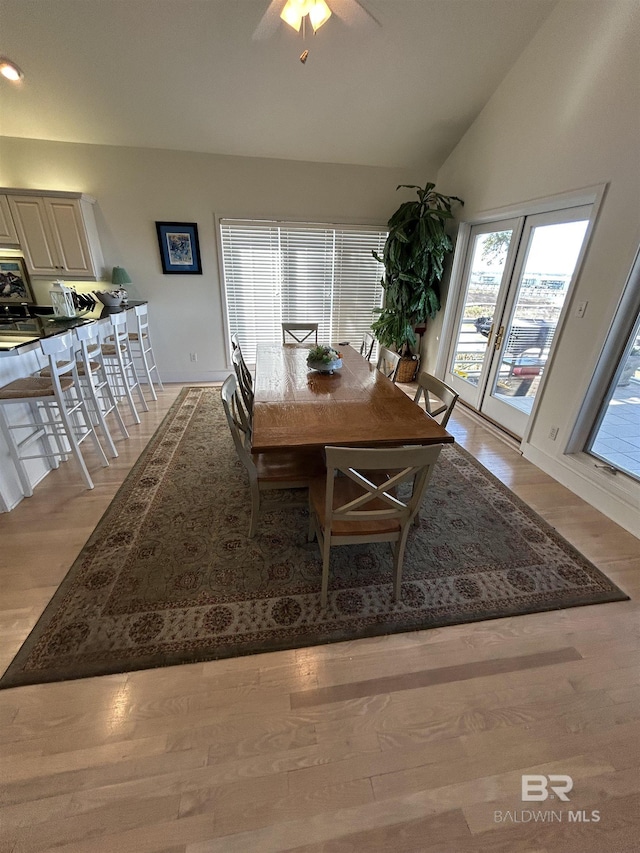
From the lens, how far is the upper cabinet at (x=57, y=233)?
358 centimetres

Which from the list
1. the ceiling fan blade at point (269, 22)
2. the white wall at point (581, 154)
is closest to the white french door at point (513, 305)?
the white wall at point (581, 154)

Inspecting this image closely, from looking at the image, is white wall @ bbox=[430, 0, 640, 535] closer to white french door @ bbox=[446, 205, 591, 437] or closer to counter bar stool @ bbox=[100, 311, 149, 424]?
white french door @ bbox=[446, 205, 591, 437]

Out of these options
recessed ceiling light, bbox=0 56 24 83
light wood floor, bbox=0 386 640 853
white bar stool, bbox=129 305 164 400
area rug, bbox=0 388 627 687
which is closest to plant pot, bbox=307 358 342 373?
area rug, bbox=0 388 627 687

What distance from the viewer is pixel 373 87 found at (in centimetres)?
316

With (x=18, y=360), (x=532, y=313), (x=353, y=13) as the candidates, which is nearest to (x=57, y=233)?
(x=18, y=360)

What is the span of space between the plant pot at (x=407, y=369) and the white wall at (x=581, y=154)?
82.2 inches

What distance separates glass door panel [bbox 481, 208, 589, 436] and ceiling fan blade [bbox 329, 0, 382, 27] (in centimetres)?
201

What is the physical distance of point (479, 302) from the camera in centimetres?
395

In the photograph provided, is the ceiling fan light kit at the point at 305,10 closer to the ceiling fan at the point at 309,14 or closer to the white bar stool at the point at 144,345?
the ceiling fan at the point at 309,14

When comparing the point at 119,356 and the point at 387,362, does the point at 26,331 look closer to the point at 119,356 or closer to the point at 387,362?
the point at 119,356

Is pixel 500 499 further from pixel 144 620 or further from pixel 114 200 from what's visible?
pixel 114 200

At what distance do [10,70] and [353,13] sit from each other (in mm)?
2820

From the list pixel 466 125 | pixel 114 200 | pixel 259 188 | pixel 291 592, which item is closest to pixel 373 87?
pixel 466 125

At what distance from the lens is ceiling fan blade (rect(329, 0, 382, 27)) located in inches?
95.8
